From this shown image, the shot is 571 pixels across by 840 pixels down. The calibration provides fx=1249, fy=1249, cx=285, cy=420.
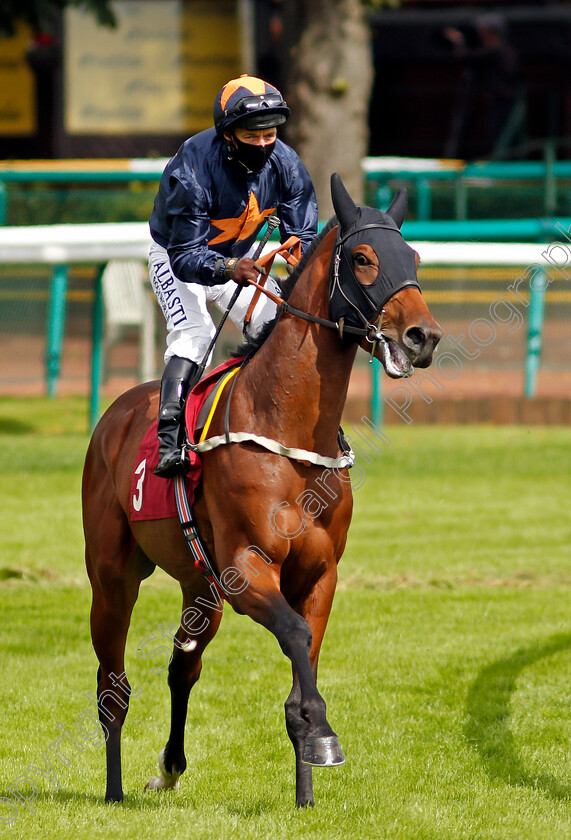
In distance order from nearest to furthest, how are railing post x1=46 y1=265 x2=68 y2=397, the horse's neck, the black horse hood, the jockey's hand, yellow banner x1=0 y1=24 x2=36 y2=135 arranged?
the black horse hood → the horse's neck → the jockey's hand → railing post x1=46 y1=265 x2=68 y2=397 → yellow banner x1=0 y1=24 x2=36 y2=135

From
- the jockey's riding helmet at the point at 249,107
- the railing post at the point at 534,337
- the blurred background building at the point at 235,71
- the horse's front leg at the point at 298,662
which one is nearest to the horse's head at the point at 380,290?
the jockey's riding helmet at the point at 249,107

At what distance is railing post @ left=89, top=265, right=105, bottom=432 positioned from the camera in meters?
12.2

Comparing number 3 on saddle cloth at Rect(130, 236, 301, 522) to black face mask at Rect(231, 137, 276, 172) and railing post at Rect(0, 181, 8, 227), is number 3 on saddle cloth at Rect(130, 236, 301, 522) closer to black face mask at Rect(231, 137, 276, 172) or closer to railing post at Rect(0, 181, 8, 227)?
black face mask at Rect(231, 137, 276, 172)

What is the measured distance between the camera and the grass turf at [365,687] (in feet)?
14.7

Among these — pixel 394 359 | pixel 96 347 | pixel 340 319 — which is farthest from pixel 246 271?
pixel 96 347

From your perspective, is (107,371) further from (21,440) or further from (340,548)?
(340,548)

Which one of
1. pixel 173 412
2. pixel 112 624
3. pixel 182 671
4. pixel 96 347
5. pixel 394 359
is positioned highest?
pixel 394 359

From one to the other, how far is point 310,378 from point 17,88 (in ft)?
54.2

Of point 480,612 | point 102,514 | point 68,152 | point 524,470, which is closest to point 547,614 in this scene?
point 480,612

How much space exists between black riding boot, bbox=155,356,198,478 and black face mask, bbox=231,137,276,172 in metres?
0.79

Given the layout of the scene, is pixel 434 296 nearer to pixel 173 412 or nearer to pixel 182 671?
pixel 182 671

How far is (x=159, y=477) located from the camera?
4.79m

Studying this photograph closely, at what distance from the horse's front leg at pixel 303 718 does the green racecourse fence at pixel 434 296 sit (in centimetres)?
773

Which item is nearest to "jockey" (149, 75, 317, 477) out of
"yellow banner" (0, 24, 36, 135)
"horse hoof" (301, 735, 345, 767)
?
"horse hoof" (301, 735, 345, 767)
